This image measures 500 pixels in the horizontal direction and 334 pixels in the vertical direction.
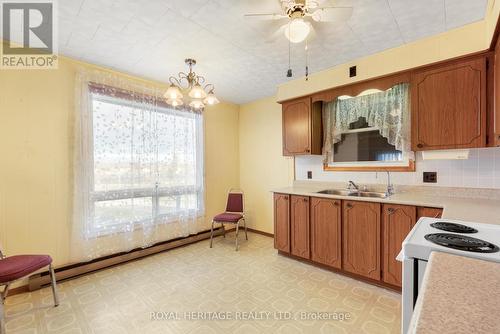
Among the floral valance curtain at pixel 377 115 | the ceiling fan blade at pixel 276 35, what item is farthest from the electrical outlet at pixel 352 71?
the ceiling fan blade at pixel 276 35

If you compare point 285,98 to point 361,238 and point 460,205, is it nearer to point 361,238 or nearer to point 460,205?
point 361,238

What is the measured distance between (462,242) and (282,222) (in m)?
→ 2.22

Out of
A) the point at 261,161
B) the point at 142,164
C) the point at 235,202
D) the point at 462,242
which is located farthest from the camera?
the point at 261,161

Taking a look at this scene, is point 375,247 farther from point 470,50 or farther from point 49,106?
point 49,106

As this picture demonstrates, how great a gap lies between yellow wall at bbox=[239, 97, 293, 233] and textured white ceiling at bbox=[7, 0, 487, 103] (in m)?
1.26

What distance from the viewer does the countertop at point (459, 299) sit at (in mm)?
476

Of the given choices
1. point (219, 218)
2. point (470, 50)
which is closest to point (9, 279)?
point (219, 218)

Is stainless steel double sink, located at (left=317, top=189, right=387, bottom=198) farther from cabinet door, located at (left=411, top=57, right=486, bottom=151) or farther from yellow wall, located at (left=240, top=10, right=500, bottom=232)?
yellow wall, located at (left=240, top=10, right=500, bottom=232)

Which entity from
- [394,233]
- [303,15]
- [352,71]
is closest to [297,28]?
[303,15]

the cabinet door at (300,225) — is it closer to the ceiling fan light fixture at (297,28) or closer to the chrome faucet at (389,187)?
the chrome faucet at (389,187)

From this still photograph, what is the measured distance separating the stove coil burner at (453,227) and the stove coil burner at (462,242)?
11 centimetres

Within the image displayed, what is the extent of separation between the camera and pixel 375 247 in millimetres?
2305

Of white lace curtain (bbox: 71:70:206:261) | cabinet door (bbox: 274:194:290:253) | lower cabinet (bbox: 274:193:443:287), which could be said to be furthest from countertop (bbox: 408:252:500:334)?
white lace curtain (bbox: 71:70:206:261)

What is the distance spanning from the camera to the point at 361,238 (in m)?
2.40
